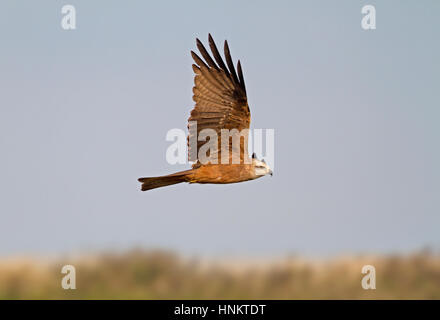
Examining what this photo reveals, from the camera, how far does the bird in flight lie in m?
11.0

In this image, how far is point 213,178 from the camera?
11016mm

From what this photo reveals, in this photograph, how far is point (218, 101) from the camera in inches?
438

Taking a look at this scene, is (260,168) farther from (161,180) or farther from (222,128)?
(161,180)

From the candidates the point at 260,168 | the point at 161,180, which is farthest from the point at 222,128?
the point at 161,180

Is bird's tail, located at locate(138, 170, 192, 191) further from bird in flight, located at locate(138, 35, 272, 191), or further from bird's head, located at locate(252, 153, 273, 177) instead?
bird's head, located at locate(252, 153, 273, 177)

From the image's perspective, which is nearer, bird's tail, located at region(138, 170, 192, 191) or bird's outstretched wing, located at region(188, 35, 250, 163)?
bird's tail, located at region(138, 170, 192, 191)

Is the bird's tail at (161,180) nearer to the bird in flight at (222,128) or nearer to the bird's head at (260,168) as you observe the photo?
the bird in flight at (222,128)

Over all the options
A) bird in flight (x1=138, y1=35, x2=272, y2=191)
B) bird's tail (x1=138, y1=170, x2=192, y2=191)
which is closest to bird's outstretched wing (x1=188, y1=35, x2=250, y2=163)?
bird in flight (x1=138, y1=35, x2=272, y2=191)

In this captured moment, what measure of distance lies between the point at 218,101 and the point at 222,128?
39 centimetres
